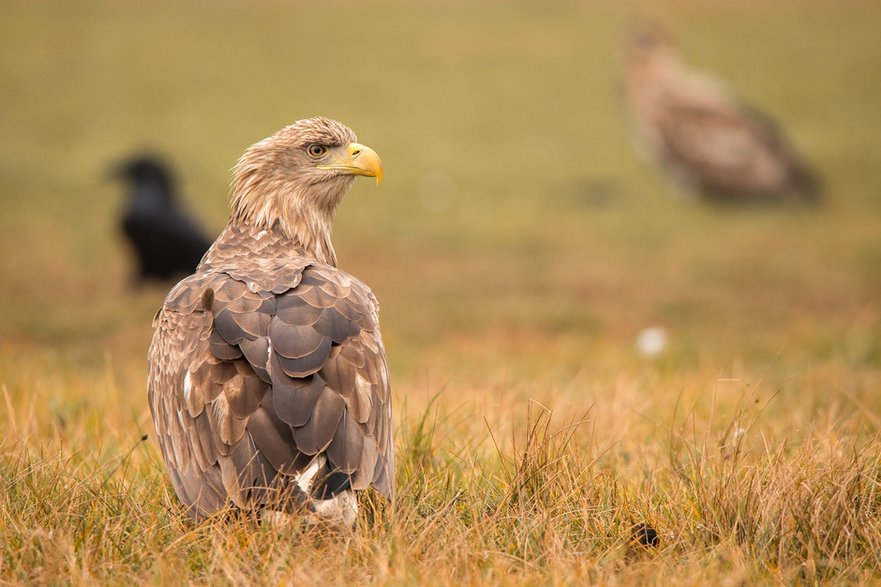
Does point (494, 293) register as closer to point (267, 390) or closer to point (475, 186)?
point (475, 186)

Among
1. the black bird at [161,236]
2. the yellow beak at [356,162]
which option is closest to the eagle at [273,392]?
the yellow beak at [356,162]

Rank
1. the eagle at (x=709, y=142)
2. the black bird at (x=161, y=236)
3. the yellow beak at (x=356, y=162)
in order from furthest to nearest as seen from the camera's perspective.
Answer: the eagle at (x=709, y=142) < the black bird at (x=161, y=236) < the yellow beak at (x=356, y=162)

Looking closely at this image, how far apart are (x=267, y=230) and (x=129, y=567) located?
2085 millimetres

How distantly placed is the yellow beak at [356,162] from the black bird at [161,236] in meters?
5.64

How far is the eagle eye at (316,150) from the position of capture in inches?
198

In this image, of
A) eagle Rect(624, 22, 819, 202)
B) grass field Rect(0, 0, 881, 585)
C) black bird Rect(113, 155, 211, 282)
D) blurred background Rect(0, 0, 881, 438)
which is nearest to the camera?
grass field Rect(0, 0, 881, 585)

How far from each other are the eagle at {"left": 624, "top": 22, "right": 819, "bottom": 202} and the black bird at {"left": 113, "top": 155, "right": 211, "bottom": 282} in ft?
22.8

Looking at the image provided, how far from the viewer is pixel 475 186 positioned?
48.8 ft

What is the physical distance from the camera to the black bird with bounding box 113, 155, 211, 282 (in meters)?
10.4

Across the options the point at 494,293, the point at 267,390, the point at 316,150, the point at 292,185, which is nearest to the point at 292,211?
the point at 292,185

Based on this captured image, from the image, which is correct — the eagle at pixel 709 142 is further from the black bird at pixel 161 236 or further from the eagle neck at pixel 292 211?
the eagle neck at pixel 292 211

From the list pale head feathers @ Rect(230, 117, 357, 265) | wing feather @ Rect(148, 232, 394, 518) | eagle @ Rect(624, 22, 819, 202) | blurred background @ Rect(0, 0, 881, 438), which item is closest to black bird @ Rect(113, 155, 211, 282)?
blurred background @ Rect(0, 0, 881, 438)

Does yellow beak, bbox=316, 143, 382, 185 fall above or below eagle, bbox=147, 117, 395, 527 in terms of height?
above

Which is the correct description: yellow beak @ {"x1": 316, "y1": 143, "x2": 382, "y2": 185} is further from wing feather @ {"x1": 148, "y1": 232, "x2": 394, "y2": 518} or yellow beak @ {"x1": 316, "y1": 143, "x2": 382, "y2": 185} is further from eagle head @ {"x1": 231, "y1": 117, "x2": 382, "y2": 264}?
wing feather @ {"x1": 148, "y1": 232, "x2": 394, "y2": 518}
